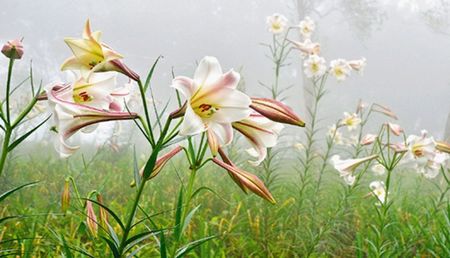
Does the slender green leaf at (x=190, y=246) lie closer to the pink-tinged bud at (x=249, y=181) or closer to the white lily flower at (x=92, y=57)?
the pink-tinged bud at (x=249, y=181)

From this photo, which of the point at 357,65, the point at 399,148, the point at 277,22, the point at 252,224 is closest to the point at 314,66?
the point at 357,65

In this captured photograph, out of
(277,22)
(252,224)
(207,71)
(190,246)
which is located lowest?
(252,224)

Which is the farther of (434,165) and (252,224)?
(252,224)

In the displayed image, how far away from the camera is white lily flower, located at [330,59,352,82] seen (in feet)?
10.8

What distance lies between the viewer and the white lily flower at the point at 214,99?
2.24ft

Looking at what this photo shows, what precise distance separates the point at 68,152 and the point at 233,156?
2550 mm

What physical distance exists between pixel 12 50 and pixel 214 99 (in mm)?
485

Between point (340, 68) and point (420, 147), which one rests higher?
point (340, 68)

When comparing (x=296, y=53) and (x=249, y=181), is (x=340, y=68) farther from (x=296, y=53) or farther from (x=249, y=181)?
(x=296, y=53)

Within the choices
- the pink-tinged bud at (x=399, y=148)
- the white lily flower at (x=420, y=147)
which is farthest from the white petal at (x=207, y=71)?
the white lily flower at (x=420, y=147)

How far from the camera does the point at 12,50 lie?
0.90m

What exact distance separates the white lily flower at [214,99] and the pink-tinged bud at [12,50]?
0.43 metres

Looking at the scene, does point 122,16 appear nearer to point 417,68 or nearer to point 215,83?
point 417,68

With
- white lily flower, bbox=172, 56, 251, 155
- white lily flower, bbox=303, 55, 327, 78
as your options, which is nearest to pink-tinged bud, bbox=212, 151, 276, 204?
white lily flower, bbox=172, 56, 251, 155
